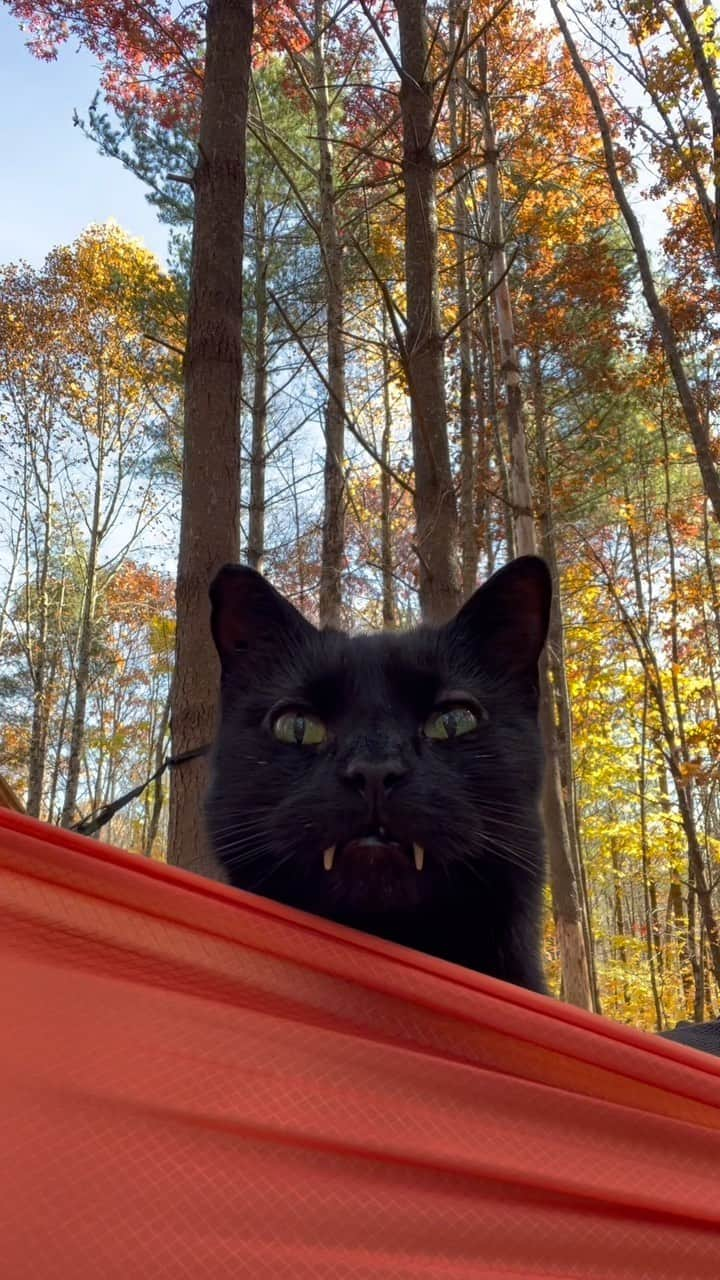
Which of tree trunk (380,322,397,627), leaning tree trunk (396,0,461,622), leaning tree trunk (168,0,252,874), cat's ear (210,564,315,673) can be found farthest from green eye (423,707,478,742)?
tree trunk (380,322,397,627)

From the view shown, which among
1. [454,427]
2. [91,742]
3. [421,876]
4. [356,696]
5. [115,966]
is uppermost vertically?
[454,427]

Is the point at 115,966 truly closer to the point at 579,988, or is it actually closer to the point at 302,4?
the point at 579,988

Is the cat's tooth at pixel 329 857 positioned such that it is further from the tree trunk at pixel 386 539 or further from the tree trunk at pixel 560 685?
the tree trunk at pixel 560 685

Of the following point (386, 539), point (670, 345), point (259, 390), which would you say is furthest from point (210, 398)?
point (259, 390)

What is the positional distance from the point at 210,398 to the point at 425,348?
3.82 ft

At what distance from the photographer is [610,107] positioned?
9633 millimetres

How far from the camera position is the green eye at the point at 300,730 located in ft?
4.70

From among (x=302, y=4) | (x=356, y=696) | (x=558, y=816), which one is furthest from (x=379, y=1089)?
(x=302, y=4)

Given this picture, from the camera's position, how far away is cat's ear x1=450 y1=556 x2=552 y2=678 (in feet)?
5.50

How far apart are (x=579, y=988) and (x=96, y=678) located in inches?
581

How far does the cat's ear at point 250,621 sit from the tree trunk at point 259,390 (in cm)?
998

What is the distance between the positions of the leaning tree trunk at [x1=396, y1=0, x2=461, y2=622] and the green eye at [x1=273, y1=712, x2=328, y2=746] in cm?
222

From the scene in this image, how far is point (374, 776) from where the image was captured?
1.21m

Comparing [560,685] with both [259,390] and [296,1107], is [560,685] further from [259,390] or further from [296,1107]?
[296,1107]
